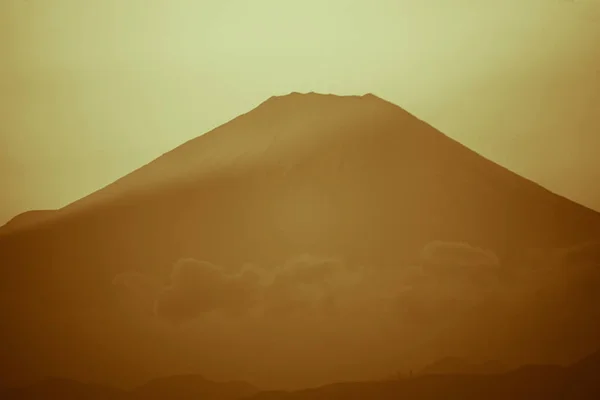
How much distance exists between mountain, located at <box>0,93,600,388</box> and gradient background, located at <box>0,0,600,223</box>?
10cm

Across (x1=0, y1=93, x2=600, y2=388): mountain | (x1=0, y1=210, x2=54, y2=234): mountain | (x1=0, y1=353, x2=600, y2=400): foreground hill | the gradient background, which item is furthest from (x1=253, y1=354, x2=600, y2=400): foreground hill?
(x1=0, y1=210, x2=54, y2=234): mountain

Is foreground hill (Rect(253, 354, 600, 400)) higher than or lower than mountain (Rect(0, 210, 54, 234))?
lower

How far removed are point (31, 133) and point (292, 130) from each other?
1308 mm

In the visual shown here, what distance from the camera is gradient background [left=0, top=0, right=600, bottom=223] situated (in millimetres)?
3238

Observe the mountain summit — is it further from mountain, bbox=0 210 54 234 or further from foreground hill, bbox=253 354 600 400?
foreground hill, bbox=253 354 600 400

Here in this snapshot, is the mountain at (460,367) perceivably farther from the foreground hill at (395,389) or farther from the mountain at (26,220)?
the mountain at (26,220)

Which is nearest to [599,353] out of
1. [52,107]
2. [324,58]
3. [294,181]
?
[294,181]

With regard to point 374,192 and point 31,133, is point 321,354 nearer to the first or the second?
point 374,192

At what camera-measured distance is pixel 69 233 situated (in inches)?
127

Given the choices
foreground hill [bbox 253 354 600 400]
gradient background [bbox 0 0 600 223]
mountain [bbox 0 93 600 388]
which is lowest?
foreground hill [bbox 253 354 600 400]

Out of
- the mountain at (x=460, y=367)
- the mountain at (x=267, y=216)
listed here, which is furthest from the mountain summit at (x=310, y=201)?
the mountain at (x=460, y=367)

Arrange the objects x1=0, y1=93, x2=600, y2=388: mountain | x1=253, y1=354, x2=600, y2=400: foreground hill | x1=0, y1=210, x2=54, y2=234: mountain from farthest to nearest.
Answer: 1. x1=0, y1=210, x2=54, y2=234: mountain
2. x1=0, y1=93, x2=600, y2=388: mountain
3. x1=253, y1=354, x2=600, y2=400: foreground hill

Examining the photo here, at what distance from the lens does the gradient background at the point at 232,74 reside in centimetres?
324

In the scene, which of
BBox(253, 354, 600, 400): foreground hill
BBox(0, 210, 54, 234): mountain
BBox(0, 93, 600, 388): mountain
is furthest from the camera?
BBox(0, 210, 54, 234): mountain
